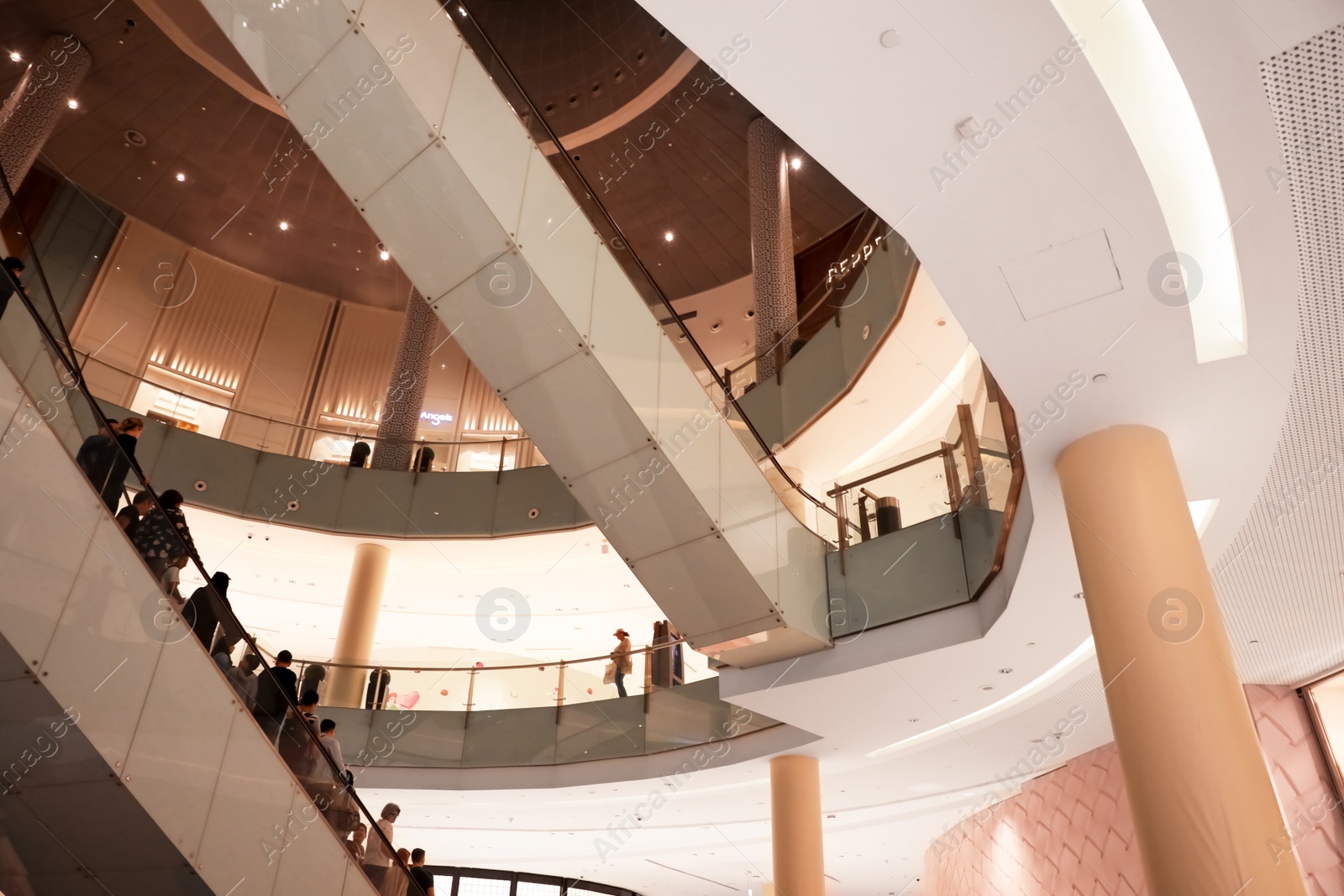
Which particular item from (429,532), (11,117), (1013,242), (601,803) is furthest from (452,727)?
(11,117)

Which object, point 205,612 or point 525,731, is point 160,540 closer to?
point 205,612

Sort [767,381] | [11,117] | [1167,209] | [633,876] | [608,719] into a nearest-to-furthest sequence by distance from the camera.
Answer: [1167,209] < [608,719] < [767,381] < [11,117] < [633,876]

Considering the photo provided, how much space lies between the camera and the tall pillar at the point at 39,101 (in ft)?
46.1

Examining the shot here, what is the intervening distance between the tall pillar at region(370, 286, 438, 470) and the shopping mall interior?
0.10 metres

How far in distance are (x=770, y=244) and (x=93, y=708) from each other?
1218cm

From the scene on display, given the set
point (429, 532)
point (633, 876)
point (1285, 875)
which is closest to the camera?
point (1285, 875)

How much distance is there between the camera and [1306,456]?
18.2 ft

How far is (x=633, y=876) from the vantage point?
54.0ft

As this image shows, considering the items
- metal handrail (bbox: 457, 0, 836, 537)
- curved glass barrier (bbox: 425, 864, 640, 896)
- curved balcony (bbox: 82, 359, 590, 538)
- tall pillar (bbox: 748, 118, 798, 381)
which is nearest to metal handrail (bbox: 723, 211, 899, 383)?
tall pillar (bbox: 748, 118, 798, 381)

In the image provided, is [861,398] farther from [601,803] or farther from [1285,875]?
[1285,875]

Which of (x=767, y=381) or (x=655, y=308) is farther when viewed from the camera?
(x=767, y=381)

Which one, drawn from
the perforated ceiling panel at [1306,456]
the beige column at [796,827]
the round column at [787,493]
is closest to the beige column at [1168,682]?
the perforated ceiling panel at [1306,456]

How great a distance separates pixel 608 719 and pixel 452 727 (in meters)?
2.31

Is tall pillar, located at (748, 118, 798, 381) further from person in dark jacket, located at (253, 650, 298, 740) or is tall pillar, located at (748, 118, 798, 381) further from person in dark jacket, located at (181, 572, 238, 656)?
person in dark jacket, located at (181, 572, 238, 656)
